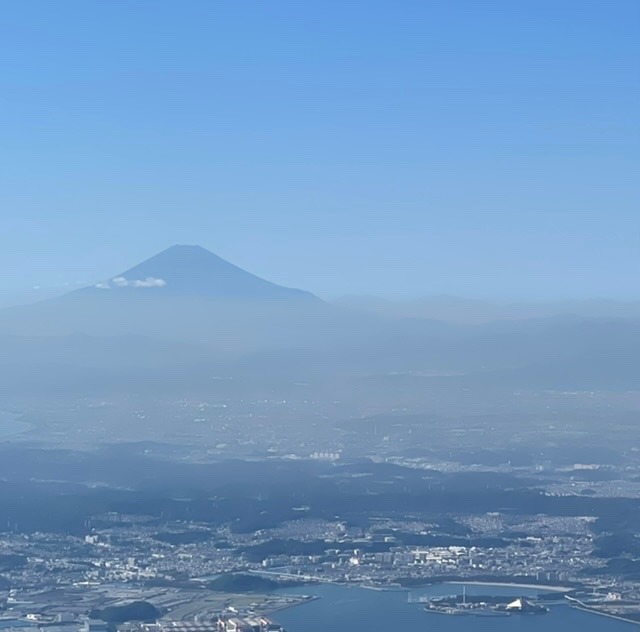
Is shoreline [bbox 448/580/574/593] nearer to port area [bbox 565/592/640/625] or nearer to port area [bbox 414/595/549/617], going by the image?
port area [bbox 565/592/640/625]

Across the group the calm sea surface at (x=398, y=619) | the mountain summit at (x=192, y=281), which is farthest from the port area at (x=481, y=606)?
the mountain summit at (x=192, y=281)

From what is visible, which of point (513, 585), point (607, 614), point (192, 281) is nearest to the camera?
point (607, 614)

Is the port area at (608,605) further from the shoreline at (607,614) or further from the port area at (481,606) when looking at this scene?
the port area at (481,606)

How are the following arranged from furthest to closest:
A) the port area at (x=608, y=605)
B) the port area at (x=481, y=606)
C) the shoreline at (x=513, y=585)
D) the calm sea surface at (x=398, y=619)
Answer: the shoreline at (x=513, y=585)
the port area at (x=481, y=606)
the port area at (x=608, y=605)
the calm sea surface at (x=398, y=619)

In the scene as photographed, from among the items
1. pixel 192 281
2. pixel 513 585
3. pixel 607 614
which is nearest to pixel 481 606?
pixel 607 614

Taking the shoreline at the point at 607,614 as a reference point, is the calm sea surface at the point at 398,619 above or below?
below

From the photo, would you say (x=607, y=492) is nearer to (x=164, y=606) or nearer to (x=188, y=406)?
(x=164, y=606)

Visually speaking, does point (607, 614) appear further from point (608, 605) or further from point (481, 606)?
point (481, 606)
